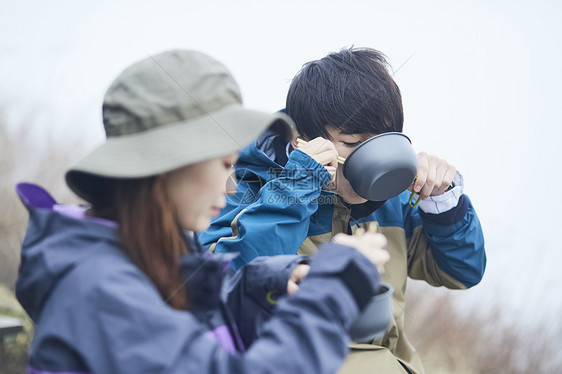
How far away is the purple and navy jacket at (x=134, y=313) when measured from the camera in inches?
30.1

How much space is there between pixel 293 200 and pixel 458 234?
0.52 metres

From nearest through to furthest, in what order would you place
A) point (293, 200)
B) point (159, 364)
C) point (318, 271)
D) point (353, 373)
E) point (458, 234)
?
point (159, 364)
point (318, 271)
point (353, 373)
point (293, 200)
point (458, 234)

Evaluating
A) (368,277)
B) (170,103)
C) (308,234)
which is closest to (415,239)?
(308,234)

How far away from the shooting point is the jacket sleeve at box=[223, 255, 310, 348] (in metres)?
1.15

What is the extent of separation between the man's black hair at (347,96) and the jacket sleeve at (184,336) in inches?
38.5

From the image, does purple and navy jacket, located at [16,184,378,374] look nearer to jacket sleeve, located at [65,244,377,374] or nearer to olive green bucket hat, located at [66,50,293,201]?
jacket sleeve, located at [65,244,377,374]

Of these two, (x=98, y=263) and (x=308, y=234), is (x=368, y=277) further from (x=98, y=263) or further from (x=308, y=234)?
(x=308, y=234)

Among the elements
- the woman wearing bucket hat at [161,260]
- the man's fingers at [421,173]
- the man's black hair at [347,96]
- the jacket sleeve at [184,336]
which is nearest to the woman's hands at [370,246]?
the woman wearing bucket hat at [161,260]

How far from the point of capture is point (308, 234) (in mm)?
1722

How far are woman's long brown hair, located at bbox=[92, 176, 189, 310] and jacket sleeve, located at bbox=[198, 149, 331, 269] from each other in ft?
1.85

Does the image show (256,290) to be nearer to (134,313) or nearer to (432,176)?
(134,313)

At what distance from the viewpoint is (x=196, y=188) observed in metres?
0.94

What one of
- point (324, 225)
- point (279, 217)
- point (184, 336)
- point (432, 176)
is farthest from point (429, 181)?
point (184, 336)

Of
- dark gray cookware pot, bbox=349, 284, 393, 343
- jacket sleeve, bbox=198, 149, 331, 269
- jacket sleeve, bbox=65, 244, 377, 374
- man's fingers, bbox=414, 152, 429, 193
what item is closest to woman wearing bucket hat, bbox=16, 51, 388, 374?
jacket sleeve, bbox=65, 244, 377, 374
